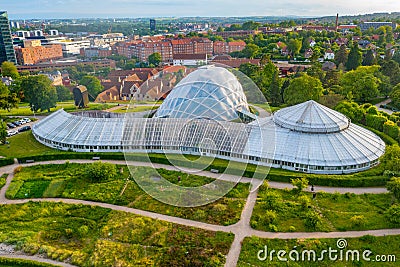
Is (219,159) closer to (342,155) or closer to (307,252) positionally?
(342,155)

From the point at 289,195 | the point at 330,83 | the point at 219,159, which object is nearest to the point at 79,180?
the point at 219,159

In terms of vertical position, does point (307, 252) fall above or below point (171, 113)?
below

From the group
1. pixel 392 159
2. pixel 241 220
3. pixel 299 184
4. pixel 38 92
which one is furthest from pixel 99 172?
pixel 38 92

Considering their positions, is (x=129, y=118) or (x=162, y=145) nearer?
(x=162, y=145)

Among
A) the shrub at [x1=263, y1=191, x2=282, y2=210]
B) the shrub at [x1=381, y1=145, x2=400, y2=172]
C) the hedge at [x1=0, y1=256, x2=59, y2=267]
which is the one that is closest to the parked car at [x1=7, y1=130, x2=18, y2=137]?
the hedge at [x1=0, y1=256, x2=59, y2=267]

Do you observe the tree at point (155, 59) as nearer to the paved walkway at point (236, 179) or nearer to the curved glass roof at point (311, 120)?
the paved walkway at point (236, 179)

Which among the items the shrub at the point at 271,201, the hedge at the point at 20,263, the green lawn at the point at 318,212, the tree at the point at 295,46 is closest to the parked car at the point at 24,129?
the hedge at the point at 20,263
